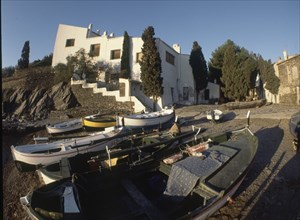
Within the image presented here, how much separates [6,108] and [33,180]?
28.5 m

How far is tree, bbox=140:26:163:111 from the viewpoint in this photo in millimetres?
27266

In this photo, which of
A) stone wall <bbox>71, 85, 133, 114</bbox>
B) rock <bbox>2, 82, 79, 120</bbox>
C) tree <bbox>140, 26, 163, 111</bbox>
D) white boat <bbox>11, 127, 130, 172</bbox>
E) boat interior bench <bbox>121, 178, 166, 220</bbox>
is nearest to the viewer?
boat interior bench <bbox>121, 178, 166, 220</bbox>

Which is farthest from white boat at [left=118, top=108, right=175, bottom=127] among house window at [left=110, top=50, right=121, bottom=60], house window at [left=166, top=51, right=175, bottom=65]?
house window at [left=110, top=50, right=121, bottom=60]

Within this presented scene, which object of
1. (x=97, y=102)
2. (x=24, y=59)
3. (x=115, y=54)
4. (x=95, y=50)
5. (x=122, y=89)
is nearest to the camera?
(x=122, y=89)

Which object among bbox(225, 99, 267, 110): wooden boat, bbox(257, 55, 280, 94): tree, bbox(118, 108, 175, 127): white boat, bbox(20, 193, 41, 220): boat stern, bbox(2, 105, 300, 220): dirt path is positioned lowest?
bbox(2, 105, 300, 220): dirt path

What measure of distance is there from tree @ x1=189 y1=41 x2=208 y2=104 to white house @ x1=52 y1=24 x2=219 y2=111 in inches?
33.8

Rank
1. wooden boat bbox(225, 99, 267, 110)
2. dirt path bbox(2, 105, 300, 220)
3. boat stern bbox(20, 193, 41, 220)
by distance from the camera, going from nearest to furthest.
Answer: boat stern bbox(20, 193, 41, 220)
dirt path bbox(2, 105, 300, 220)
wooden boat bbox(225, 99, 267, 110)

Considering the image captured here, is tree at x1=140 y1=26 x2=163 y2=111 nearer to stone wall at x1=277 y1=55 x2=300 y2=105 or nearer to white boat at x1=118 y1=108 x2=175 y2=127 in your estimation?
white boat at x1=118 y1=108 x2=175 y2=127

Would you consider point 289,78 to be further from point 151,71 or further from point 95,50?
Answer: point 95,50

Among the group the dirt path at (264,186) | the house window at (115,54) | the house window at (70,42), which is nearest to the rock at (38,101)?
the house window at (70,42)

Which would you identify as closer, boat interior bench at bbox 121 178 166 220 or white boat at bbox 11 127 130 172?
boat interior bench at bbox 121 178 166 220

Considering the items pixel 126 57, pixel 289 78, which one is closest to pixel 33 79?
pixel 126 57

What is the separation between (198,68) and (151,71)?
1125 centimetres

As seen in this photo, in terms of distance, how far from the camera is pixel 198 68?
35156 millimetres
